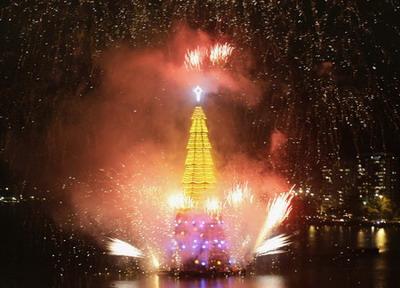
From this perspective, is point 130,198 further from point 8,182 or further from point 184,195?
point 8,182

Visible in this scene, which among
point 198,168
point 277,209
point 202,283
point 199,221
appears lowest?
point 202,283

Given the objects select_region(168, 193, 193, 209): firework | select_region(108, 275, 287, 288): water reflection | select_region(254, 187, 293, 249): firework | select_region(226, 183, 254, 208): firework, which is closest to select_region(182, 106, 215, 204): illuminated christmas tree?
select_region(168, 193, 193, 209): firework

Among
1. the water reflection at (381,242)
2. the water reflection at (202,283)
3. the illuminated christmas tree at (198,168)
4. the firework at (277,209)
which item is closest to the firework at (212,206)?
the illuminated christmas tree at (198,168)

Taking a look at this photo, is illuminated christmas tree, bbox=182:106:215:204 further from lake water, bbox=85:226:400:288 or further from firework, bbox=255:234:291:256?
firework, bbox=255:234:291:256

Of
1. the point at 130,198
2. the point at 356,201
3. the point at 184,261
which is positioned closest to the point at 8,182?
the point at 356,201

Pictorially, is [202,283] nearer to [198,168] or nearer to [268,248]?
[198,168]

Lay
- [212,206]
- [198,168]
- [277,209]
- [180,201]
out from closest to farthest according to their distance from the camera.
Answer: [277,209] < [212,206] < [198,168] < [180,201]

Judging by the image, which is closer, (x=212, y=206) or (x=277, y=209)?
(x=277, y=209)

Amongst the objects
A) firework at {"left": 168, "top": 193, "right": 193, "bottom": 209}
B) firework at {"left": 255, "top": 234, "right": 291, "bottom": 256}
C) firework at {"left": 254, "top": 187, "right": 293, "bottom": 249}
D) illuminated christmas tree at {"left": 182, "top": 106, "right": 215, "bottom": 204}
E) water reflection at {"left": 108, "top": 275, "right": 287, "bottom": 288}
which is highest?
illuminated christmas tree at {"left": 182, "top": 106, "right": 215, "bottom": 204}

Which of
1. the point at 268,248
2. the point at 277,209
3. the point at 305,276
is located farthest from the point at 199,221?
the point at 268,248

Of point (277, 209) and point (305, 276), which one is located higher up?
point (277, 209)

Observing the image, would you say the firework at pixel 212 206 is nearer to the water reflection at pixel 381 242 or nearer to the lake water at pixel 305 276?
the lake water at pixel 305 276
